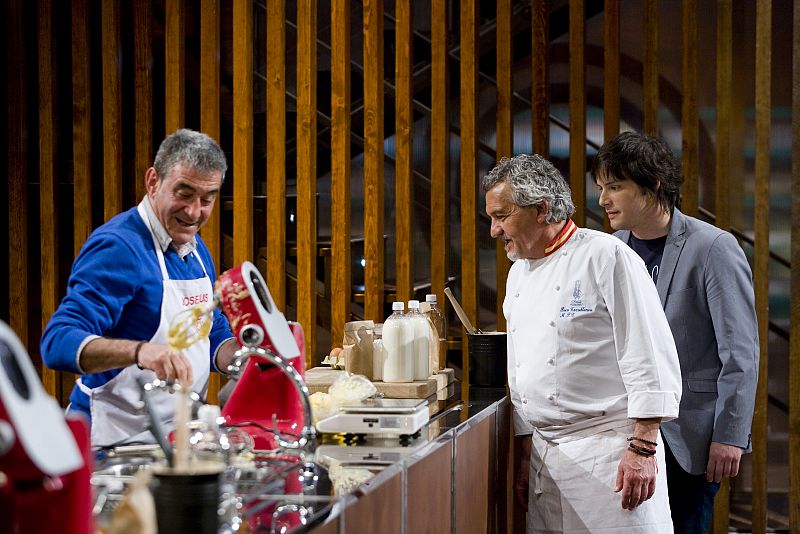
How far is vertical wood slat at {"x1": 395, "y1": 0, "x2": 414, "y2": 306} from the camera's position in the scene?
13.8ft

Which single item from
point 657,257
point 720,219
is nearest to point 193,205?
point 657,257

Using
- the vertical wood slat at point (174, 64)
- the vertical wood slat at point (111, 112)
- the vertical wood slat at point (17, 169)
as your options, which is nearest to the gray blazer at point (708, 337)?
the vertical wood slat at point (174, 64)

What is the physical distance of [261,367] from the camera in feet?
6.19

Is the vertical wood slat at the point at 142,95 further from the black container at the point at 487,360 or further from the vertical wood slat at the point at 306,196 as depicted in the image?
the black container at the point at 487,360

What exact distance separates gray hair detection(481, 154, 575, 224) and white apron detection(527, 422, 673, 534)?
59 cm

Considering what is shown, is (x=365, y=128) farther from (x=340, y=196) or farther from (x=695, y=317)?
(x=695, y=317)

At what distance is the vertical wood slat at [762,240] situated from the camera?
3904 millimetres

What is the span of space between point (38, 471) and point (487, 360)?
228cm

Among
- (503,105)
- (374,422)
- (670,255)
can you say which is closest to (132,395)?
(374,422)

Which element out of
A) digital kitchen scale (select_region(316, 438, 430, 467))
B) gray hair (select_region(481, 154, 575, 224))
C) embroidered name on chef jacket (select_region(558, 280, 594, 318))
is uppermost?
gray hair (select_region(481, 154, 575, 224))

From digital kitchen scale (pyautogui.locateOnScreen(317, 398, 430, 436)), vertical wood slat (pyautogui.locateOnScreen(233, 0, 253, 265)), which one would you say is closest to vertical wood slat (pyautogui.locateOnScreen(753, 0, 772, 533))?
vertical wood slat (pyautogui.locateOnScreen(233, 0, 253, 265))

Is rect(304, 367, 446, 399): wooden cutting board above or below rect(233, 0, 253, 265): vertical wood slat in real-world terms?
below

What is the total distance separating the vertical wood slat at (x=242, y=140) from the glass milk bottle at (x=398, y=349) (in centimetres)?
191

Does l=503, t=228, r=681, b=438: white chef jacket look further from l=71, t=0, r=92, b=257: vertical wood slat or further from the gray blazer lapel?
l=71, t=0, r=92, b=257: vertical wood slat
